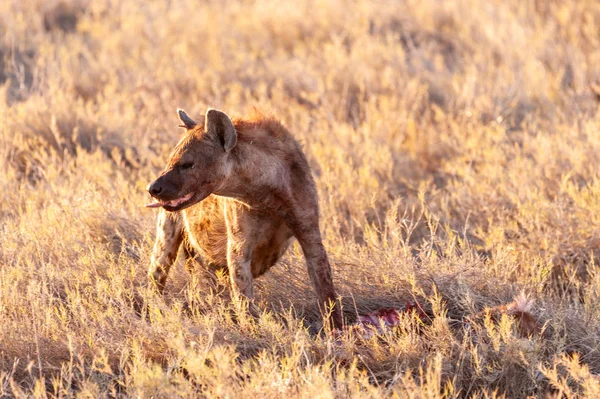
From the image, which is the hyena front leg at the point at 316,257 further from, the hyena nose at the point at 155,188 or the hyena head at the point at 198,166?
the hyena nose at the point at 155,188

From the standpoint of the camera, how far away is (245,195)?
181 inches

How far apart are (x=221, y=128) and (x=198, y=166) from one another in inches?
8.4

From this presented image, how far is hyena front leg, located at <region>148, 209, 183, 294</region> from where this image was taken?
208 inches

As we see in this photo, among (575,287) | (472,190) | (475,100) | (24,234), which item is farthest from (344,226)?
(475,100)

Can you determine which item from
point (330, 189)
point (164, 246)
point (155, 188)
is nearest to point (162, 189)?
point (155, 188)

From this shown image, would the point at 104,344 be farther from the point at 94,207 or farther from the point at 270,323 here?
the point at 94,207

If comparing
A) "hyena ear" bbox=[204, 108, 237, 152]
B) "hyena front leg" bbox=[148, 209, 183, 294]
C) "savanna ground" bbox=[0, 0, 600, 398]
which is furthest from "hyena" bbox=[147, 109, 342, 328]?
"savanna ground" bbox=[0, 0, 600, 398]

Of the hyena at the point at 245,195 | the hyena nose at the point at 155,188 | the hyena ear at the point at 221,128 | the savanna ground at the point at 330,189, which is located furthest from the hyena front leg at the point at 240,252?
the hyena nose at the point at 155,188

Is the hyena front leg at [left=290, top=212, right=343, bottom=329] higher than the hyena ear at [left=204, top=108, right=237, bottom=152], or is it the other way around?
the hyena ear at [left=204, top=108, right=237, bottom=152]

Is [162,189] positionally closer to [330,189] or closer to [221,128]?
[221,128]

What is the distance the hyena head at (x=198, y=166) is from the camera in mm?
4324

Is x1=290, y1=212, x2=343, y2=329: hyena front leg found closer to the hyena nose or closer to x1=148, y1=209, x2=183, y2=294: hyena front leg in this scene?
the hyena nose

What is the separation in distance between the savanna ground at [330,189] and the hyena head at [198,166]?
623 mm

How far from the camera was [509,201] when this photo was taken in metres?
6.71
